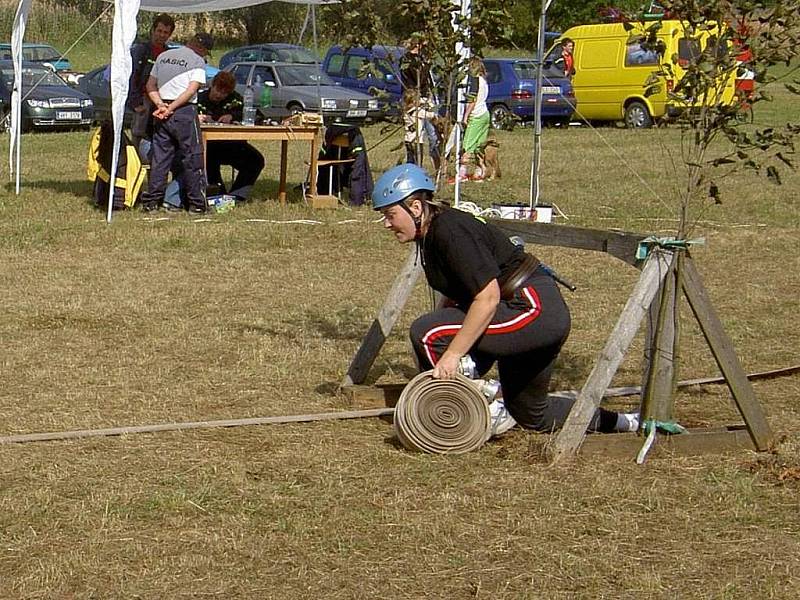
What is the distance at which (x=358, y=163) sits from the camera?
14.7 meters

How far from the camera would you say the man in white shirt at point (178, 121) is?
13.1 meters

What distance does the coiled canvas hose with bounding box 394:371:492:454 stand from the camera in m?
5.81

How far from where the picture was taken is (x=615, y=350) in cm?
566

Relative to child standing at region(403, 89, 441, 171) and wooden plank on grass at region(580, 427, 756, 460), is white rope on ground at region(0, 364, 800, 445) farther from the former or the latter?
child standing at region(403, 89, 441, 171)

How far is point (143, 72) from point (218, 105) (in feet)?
3.69

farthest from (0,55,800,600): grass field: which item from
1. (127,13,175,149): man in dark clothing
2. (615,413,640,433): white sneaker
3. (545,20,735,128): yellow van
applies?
(545,20,735,128): yellow van

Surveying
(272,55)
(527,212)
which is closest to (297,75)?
(272,55)

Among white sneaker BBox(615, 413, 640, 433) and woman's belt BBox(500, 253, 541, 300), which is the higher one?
woman's belt BBox(500, 253, 541, 300)

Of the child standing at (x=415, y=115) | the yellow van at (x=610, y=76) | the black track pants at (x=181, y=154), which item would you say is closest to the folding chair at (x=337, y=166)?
the black track pants at (x=181, y=154)

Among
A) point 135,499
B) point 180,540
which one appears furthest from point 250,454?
point 180,540

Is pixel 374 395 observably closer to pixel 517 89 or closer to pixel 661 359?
pixel 661 359

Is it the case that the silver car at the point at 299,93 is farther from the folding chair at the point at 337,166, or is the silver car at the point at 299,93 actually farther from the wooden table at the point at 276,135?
the wooden table at the point at 276,135

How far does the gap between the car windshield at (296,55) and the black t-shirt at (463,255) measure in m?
22.6

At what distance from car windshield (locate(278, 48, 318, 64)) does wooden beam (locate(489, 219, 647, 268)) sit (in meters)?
22.0
